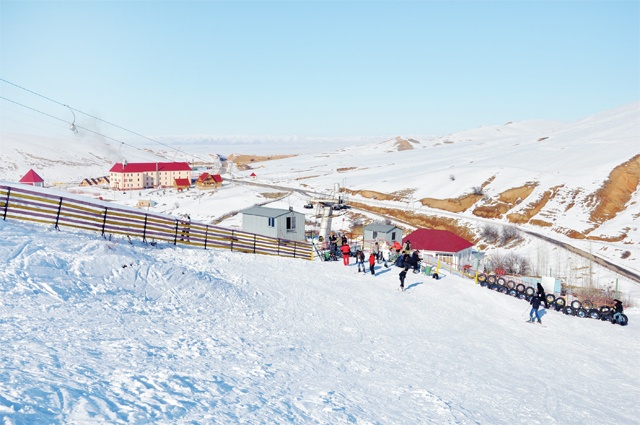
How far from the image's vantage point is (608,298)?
3594cm

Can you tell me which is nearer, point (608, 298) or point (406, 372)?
point (406, 372)

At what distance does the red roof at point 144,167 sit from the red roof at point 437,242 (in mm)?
93593

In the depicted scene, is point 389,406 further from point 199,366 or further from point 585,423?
point 585,423

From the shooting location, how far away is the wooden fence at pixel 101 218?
18156 mm

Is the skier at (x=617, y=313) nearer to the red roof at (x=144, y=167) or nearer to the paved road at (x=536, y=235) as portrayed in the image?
the paved road at (x=536, y=235)

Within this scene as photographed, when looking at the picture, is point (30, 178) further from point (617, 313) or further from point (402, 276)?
point (617, 313)

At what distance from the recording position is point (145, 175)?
397 ft

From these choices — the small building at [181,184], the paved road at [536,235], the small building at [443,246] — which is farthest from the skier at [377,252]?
the small building at [181,184]

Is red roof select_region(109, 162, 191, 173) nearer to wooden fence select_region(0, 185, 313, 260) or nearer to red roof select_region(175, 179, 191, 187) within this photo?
red roof select_region(175, 179, 191, 187)

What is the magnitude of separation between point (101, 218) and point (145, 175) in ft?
354

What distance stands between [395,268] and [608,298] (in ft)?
67.7

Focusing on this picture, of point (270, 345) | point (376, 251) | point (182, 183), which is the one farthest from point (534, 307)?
point (182, 183)

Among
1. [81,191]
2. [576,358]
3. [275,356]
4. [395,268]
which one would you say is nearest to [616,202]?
[395,268]

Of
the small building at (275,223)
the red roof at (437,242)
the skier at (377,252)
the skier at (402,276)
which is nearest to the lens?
the skier at (402,276)
